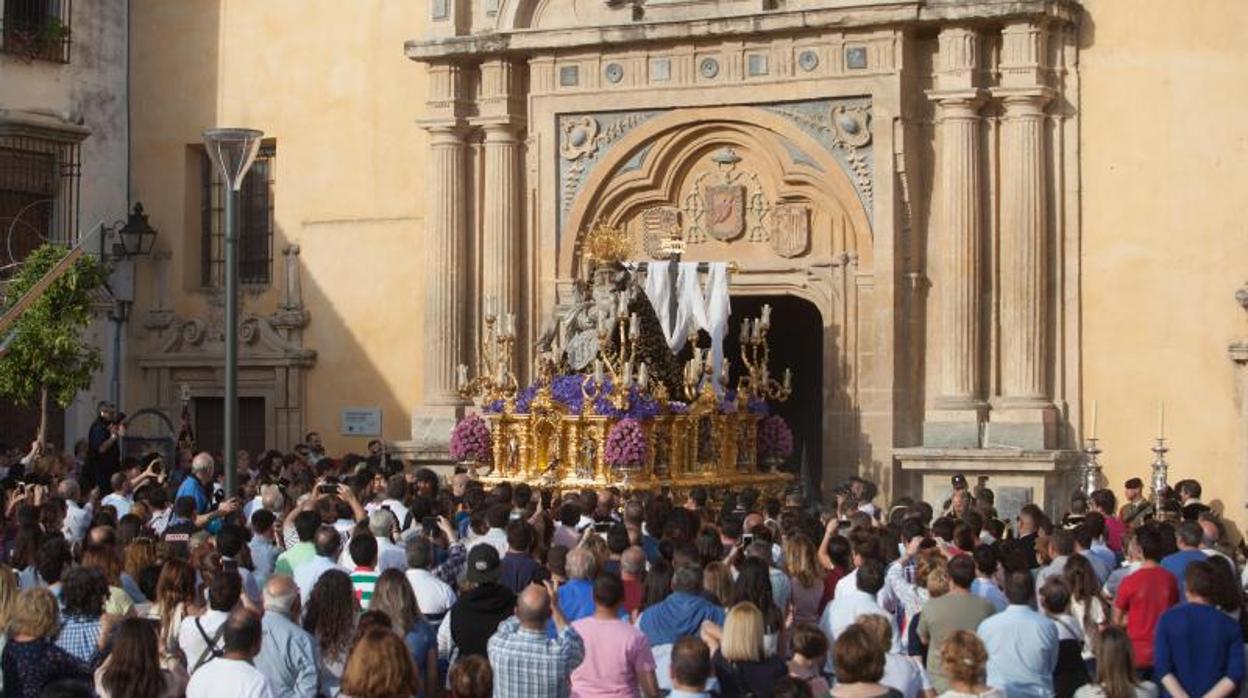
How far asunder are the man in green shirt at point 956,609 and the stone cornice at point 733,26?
496 inches

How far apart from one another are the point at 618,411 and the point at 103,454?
205 inches

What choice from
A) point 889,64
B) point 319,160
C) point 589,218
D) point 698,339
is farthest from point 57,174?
point 889,64

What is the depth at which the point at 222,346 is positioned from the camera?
2880 cm

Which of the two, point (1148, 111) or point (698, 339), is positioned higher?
point (1148, 111)

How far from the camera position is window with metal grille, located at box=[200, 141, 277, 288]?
95.3ft

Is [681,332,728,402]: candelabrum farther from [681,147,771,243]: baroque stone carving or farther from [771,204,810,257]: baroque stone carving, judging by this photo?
[681,147,771,243]: baroque stone carving

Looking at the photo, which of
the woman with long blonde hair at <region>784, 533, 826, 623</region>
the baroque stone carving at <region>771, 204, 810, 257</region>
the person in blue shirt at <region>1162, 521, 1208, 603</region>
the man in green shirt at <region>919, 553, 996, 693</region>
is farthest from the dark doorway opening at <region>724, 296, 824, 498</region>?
the man in green shirt at <region>919, 553, 996, 693</region>

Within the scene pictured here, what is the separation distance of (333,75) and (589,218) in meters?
4.18

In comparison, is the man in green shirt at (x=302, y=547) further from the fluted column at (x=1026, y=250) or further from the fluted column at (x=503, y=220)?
the fluted column at (x=503, y=220)

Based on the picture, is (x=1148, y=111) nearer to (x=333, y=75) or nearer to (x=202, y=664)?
(x=333, y=75)

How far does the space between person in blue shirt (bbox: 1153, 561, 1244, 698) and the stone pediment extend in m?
17.9

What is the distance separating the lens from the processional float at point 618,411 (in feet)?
72.8

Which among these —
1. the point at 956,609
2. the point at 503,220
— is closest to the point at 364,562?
the point at 956,609

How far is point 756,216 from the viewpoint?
25625 millimetres
